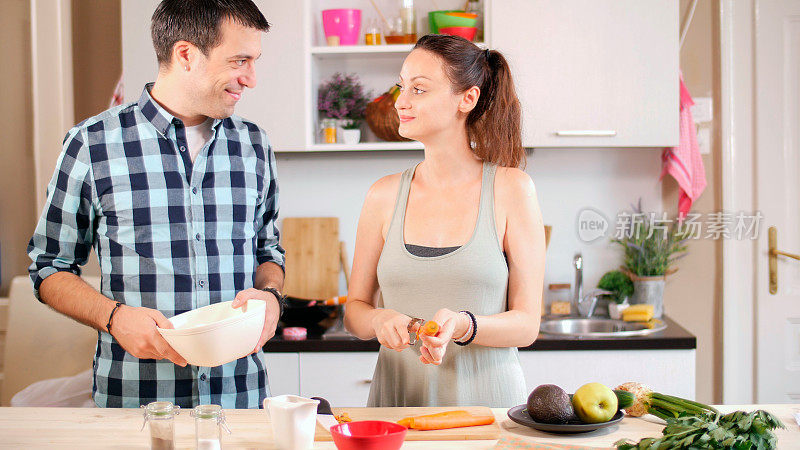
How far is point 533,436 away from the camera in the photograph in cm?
144

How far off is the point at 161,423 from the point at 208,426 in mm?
82

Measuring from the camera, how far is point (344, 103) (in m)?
3.12

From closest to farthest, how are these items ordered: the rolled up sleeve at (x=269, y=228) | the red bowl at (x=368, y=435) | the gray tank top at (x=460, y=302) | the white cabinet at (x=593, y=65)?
the red bowl at (x=368, y=435)
the gray tank top at (x=460, y=302)
the rolled up sleeve at (x=269, y=228)
the white cabinet at (x=593, y=65)

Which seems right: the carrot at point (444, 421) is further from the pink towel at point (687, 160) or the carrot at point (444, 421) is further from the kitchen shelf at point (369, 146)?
the pink towel at point (687, 160)

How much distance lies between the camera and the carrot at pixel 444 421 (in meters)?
1.46

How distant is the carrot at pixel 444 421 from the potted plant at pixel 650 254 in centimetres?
179

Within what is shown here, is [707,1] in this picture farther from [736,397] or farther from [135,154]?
[135,154]

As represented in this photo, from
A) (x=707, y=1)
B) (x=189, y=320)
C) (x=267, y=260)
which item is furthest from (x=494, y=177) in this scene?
(x=707, y=1)

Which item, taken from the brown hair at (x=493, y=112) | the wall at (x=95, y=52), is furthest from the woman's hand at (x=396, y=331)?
the wall at (x=95, y=52)

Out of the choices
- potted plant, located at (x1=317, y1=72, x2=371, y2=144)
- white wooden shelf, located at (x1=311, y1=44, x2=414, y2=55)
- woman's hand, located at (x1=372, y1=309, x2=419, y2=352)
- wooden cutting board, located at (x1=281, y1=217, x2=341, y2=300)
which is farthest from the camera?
wooden cutting board, located at (x1=281, y1=217, x2=341, y2=300)

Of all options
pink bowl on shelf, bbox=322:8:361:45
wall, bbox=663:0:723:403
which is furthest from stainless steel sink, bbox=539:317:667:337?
pink bowl on shelf, bbox=322:8:361:45

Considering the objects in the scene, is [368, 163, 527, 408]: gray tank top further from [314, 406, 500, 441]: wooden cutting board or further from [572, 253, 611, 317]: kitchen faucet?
[572, 253, 611, 317]: kitchen faucet

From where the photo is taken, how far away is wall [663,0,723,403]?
10.4ft

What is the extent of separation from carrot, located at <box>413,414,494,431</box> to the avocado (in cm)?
9
